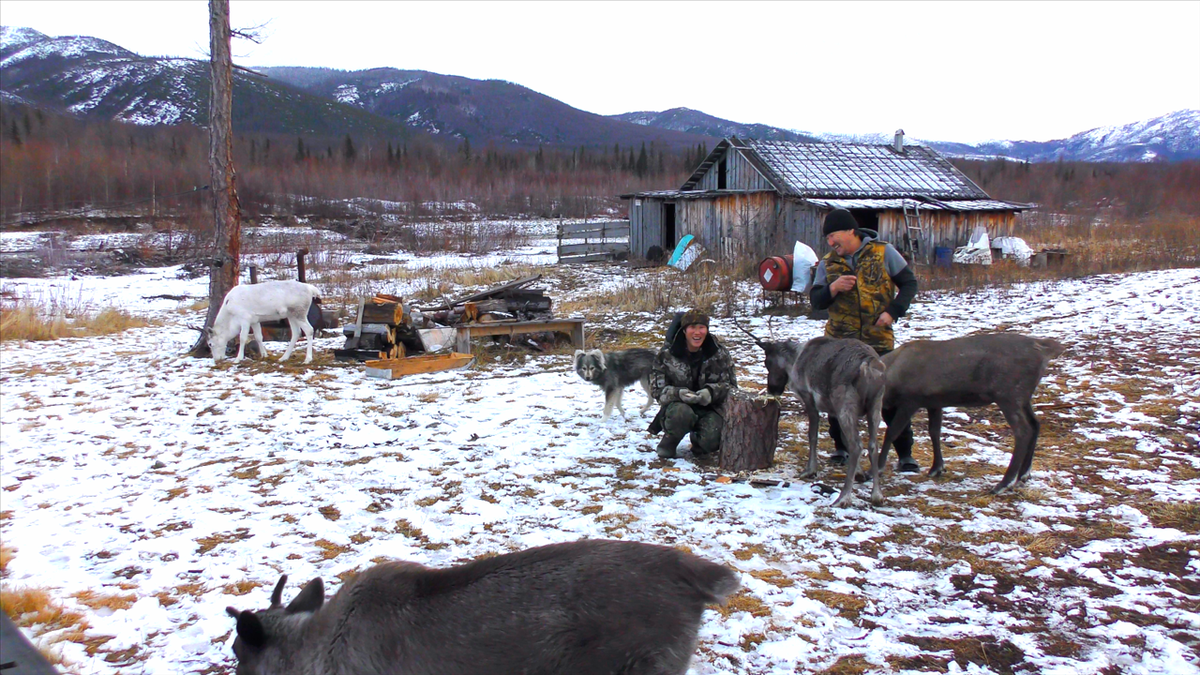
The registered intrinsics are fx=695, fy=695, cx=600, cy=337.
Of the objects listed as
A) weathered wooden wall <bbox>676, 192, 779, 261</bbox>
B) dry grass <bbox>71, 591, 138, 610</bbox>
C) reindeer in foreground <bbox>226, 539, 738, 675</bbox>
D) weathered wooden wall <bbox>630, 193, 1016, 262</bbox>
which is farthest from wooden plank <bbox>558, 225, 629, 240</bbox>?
reindeer in foreground <bbox>226, 539, 738, 675</bbox>

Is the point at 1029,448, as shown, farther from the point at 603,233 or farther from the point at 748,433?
the point at 603,233

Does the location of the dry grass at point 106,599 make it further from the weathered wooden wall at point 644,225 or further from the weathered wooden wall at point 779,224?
the weathered wooden wall at point 644,225

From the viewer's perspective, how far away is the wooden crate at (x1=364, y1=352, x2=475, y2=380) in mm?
10023

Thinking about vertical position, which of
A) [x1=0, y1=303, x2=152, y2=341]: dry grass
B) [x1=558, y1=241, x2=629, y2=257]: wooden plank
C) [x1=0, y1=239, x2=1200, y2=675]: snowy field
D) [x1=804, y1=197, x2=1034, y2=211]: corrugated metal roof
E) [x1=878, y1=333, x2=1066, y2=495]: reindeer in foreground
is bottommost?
[x1=0, y1=239, x2=1200, y2=675]: snowy field

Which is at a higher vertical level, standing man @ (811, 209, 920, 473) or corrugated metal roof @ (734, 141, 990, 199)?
corrugated metal roof @ (734, 141, 990, 199)

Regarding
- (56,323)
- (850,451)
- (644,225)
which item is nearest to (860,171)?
(644,225)

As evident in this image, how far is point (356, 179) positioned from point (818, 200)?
54.3 metres

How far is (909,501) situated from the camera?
5332 mm

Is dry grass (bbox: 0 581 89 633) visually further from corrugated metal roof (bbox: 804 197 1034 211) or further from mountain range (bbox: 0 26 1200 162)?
mountain range (bbox: 0 26 1200 162)

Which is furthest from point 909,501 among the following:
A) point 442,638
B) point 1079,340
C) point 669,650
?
point 1079,340

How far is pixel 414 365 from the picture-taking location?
10.3 metres

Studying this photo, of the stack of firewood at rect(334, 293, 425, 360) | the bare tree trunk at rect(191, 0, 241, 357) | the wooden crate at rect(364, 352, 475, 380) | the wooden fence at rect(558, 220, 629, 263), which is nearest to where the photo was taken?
the wooden crate at rect(364, 352, 475, 380)

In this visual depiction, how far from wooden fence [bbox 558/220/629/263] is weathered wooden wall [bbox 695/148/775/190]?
5344 millimetres

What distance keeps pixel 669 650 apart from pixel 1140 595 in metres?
3.12
